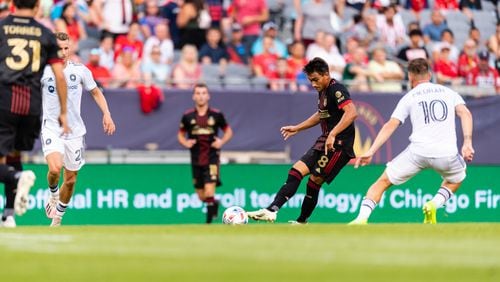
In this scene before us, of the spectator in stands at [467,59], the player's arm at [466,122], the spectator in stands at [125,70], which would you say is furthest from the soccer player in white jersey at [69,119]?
the spectator in stands at [467,59]

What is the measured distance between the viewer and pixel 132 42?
2362 cm

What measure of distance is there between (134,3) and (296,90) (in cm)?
382

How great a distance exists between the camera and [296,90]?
76.3 ft

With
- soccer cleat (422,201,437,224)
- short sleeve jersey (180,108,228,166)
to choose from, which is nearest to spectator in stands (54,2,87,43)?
short sleeve jersey (180,108,228,166)

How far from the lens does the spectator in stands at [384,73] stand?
23.9 meters

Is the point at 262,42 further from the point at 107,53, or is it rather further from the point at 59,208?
the point at 59,208

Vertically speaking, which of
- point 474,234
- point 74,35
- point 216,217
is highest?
point 74,35

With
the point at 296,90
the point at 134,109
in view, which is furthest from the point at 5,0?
the point at 296,90

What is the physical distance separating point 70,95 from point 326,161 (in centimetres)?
323

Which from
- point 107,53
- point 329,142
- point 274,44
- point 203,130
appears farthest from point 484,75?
point 329,142

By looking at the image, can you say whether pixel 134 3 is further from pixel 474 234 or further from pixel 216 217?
pixel 474 234

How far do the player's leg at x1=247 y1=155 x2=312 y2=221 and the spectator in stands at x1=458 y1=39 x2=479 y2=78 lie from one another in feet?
33.9

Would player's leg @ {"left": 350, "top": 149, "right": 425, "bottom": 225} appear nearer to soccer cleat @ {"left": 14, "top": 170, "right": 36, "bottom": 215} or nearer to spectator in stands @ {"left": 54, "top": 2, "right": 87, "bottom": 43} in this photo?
soccer cleat @ {"left": 14, "top": 170, "right": 36, "bottom": 215}

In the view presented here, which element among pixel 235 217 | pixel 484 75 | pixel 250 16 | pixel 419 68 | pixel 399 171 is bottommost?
pixel 235 217
